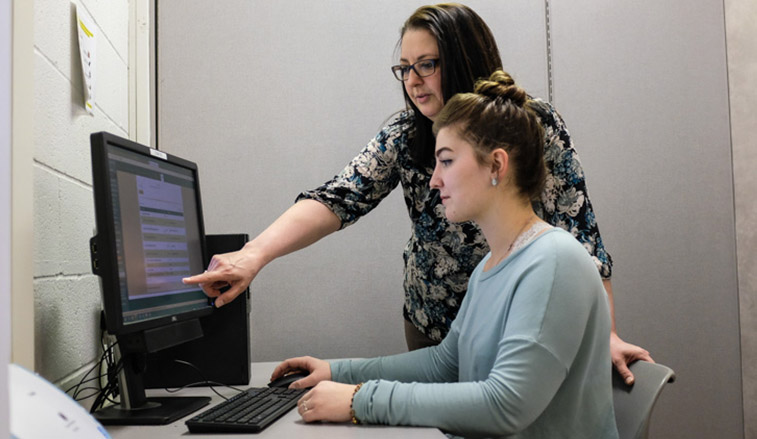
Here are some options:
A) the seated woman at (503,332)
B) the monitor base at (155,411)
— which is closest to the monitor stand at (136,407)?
the monitor base at (155,411)

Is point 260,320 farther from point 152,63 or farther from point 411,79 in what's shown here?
point 411,79

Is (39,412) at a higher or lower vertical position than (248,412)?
higher

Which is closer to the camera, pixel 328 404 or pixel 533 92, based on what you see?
pixel 328 404

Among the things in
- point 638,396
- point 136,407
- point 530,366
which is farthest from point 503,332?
point 136,407

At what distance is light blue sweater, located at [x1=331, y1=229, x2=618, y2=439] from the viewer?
3.14 feet

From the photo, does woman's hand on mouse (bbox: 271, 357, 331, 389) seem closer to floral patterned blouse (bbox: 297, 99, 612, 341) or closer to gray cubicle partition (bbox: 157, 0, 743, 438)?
floral patterned blouse (bbox: 297, 99, 612, 341)

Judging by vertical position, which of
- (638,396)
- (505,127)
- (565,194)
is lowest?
(638,396)

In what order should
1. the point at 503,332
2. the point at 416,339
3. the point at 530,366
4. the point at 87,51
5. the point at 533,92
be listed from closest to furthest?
the point at 530,366 < the point at 503,332 < the point at 87,51 < the point at 416,339 < the point at 533,92

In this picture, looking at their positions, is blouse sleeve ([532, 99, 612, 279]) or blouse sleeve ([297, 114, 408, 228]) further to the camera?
blouse sleeve ([297, 114, 408, 228])

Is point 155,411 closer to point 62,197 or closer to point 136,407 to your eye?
point 136,407

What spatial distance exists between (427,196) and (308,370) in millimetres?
492

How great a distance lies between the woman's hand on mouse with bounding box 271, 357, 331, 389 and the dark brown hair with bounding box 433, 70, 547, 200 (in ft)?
1.72

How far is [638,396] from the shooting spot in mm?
1147

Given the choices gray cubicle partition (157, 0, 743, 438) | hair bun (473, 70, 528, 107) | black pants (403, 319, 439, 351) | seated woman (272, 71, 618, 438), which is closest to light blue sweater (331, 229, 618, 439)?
seated woman (272, 71, 618, 438)
